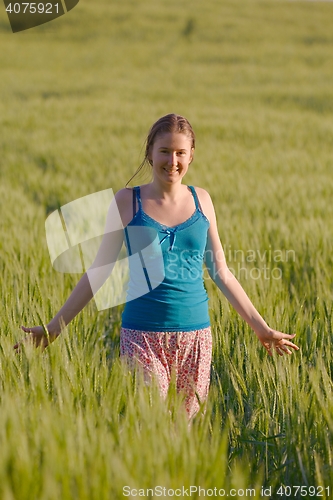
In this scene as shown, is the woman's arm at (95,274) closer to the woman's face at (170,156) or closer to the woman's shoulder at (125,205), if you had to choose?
the woman's shoulder at (125,205)

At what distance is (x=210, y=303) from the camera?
265 cm

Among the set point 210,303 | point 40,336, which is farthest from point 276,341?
point 210,303

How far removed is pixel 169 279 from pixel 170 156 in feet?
1.06

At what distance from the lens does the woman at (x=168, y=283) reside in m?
1.67

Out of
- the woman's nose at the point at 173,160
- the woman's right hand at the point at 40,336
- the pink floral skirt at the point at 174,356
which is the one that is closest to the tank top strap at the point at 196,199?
the woman's nose at the point at 173,160

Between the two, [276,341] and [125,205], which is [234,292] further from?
[125,205]

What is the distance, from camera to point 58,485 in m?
1.05

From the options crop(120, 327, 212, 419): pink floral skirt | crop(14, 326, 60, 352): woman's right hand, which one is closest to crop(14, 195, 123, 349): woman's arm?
crop(14, 326, 60, 352): woman's right hand

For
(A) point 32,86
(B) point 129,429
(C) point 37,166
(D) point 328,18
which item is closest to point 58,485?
(B) point 129,429

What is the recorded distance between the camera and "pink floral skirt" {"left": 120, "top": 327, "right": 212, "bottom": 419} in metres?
1.66

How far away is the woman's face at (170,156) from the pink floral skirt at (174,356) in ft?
1.35

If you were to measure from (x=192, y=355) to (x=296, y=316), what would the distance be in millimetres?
822

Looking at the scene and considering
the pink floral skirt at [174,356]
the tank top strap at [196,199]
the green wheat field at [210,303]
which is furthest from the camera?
the tank top strap at [196,199]

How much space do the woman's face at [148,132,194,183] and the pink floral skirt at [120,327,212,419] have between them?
41cm
